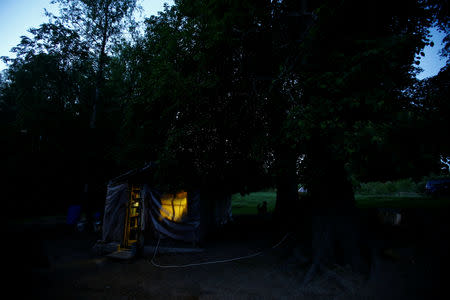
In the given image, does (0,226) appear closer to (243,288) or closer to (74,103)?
(243,288)

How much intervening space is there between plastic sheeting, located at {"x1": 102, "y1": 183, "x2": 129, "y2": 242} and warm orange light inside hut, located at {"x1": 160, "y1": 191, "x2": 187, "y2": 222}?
1600 millimetres

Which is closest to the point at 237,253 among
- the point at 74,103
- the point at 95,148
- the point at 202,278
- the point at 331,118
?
the point at 202,278

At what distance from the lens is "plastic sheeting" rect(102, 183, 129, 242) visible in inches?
362

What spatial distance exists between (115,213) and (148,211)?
1.33 metres

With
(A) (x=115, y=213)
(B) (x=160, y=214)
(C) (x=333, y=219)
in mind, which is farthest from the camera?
(B) (x=160, y=214)

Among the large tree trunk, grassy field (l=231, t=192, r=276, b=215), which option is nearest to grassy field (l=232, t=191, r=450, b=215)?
grassy field (l=231, t=192, r=276, b=215)

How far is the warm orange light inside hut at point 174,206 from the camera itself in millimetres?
10039

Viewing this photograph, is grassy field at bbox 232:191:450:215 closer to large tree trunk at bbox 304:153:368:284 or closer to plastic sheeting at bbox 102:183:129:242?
plastic sheeting at bbox 102:183:129:242

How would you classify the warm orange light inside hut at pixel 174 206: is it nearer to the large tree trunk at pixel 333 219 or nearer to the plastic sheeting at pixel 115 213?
the plastic sheeting at pixel 115 213

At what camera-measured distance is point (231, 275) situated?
6.31 metres

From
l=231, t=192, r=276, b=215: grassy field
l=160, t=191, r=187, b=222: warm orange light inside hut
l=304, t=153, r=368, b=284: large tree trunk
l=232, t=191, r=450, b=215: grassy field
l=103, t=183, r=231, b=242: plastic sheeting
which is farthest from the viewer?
l=231, t=192, r=276, b=215: grassy field

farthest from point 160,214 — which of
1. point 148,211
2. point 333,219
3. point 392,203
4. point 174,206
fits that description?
point 392,203

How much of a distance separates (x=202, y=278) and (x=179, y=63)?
22.6 ft

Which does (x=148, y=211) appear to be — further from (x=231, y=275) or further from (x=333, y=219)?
(x=333, y=219)
